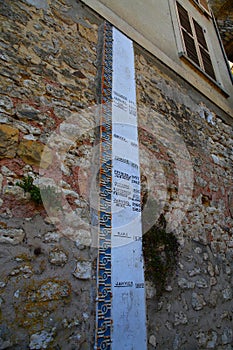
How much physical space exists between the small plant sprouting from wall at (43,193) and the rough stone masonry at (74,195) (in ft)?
0.05

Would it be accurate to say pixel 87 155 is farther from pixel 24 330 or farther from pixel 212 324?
pixel 212 324

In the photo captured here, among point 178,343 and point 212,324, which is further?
point 212,324

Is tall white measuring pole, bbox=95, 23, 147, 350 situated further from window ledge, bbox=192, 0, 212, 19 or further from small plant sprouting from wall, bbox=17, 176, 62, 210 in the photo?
window ledge, bbox=192, 0, 212, 19

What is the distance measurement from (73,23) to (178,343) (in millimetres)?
3079

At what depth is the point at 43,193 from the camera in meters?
1.67

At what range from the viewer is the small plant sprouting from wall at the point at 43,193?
1.62 meters

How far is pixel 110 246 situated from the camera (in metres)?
1.82

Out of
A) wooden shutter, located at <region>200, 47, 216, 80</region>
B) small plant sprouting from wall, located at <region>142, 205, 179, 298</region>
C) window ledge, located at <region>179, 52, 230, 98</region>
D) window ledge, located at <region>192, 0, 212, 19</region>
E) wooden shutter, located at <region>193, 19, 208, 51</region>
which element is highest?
window ledge, located at <region>192, 0, 212, 19</region>

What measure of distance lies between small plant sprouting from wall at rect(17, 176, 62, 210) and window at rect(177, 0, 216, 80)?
11.5ft

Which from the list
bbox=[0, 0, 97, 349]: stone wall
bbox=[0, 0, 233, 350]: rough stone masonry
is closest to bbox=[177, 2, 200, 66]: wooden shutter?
bbox=[0, 0, 233, 350]: rough stone masonry

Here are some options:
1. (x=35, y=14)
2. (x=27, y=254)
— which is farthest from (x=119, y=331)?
(x=35, y=14)

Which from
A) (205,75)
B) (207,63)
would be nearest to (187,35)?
(207,63)

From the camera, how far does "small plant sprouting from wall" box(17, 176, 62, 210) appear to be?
1.62 metres

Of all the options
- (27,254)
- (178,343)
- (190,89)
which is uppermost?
(190,89)
